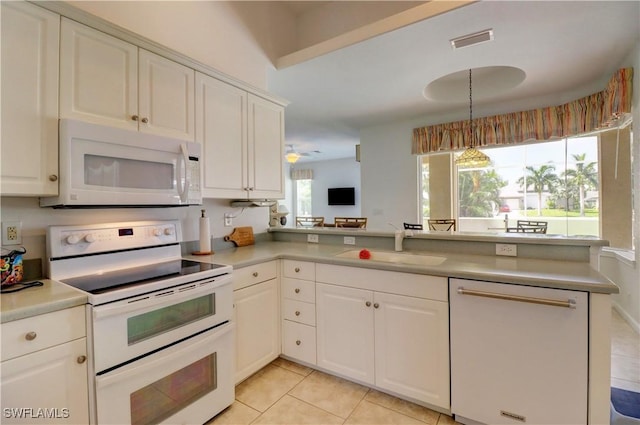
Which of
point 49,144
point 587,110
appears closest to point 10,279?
point 49,144

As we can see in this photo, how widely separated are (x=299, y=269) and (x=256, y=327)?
1.63 ft

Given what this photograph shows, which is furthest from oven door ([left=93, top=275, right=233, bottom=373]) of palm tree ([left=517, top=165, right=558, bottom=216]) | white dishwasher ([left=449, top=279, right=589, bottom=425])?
palm tree ([left=517, top=165, right=558, bottom=216])

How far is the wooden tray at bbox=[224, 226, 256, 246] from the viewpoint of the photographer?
2593 mm

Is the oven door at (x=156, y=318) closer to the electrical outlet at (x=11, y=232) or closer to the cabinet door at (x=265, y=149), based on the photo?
the electrical outlet at (x=11, y=232)

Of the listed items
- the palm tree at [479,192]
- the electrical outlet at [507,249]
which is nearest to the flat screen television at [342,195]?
the palm tree at [479,192]

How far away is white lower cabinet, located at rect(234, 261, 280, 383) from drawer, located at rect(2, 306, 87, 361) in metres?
0.85

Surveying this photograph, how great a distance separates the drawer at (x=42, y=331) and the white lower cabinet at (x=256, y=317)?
849 mm

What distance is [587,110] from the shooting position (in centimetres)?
362

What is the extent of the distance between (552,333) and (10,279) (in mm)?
2510

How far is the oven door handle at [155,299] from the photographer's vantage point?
4.03 ft

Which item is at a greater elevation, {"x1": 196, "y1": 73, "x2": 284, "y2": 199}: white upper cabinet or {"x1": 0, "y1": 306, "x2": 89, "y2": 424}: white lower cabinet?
{"x1": 196, "y1": 73, "x2": 284, "y2": 199}: white upper cabinet

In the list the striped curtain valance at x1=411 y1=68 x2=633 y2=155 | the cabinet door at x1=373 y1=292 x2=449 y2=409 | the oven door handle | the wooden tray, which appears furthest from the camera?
the striped curtain valance at x1=411 y1=68 x2=633 y2=155

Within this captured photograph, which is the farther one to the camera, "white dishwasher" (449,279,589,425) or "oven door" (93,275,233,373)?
"white dishwasher" (449,279,589,425)

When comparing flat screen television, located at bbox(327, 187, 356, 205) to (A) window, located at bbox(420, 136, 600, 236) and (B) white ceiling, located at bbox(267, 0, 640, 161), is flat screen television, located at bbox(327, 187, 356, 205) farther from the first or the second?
(B) white ceiling, located at bbox(267, 0, 640, 161)
